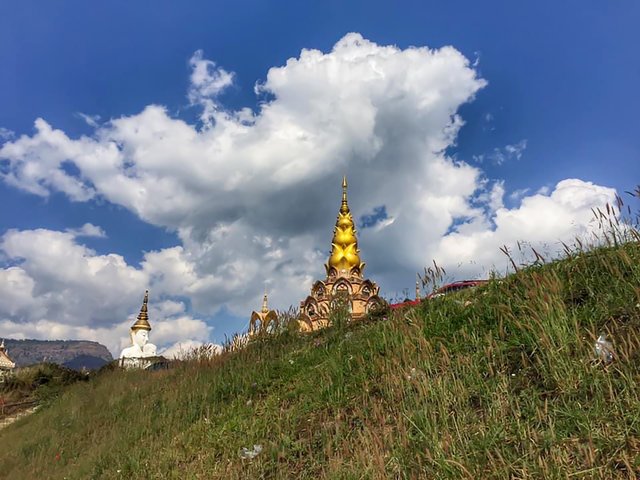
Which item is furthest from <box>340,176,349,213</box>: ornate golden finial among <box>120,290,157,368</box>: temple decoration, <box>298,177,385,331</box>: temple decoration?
<box>120,290,157,368</box>: temple decoration

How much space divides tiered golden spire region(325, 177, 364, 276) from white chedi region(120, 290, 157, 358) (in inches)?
782

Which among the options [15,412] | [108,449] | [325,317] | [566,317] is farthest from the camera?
[15,412]

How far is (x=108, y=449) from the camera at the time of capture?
19.6 ft

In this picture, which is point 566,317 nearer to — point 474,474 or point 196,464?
point 474,474

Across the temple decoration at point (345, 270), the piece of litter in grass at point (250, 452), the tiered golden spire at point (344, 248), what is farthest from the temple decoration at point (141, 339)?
the piece of litter in grass at point (250, 452)

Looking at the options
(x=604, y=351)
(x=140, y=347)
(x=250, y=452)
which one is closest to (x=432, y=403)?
(x=604, y=351)

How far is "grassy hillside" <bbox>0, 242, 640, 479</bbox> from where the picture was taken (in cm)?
276

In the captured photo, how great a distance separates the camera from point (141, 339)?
3131 cm

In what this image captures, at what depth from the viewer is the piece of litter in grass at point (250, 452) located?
14.2 ft

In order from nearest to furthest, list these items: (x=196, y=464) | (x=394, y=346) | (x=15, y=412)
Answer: (x=196, y=464)
(x=394, y=346)
(x=15, y=412)

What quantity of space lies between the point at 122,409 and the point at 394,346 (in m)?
5.66

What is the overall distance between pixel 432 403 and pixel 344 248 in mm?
44540

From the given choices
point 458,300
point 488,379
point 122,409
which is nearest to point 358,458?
point 488,379

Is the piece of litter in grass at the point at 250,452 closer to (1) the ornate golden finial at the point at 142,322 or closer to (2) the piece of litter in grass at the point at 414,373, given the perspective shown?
(2) the piece of litter in grass at the point at 414,373
